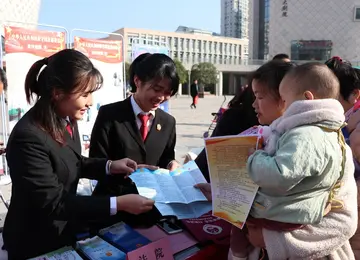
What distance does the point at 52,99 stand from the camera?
4.70 ft

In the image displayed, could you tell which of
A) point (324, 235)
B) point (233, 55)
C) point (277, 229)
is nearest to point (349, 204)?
point (324, 235)

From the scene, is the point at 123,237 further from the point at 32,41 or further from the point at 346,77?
the point at 32,41

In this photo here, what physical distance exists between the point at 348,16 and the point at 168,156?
53.1 m

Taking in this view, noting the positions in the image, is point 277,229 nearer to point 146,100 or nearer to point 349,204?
point 349,204

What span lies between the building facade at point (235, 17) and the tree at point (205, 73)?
4988cm

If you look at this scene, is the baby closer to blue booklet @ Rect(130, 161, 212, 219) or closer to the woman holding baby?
the woman holding baby

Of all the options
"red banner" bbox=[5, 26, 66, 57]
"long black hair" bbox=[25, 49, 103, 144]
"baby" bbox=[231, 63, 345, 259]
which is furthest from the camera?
"red banner" bbox=[5, 26, 66, 57]

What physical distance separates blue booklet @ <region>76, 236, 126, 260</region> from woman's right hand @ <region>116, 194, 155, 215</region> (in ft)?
0.53

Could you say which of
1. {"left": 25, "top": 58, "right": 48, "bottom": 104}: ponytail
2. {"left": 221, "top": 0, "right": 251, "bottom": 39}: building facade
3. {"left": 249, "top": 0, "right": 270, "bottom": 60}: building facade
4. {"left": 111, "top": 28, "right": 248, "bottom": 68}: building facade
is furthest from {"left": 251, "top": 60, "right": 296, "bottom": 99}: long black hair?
{"left": 221, "top": 0, "right": 251, "bottom": 39}: building facade

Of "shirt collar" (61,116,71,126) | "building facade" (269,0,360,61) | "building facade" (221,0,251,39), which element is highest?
"building facade" (221,0,251,39)

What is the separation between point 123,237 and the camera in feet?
4.67

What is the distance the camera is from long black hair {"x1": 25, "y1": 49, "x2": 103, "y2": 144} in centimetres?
139

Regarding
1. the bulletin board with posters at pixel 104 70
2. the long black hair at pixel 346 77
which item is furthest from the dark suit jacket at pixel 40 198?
the bulletin board with posters at pixel 104 70

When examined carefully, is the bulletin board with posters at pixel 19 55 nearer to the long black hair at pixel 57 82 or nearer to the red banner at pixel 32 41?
the red banner at pixel 32 41
